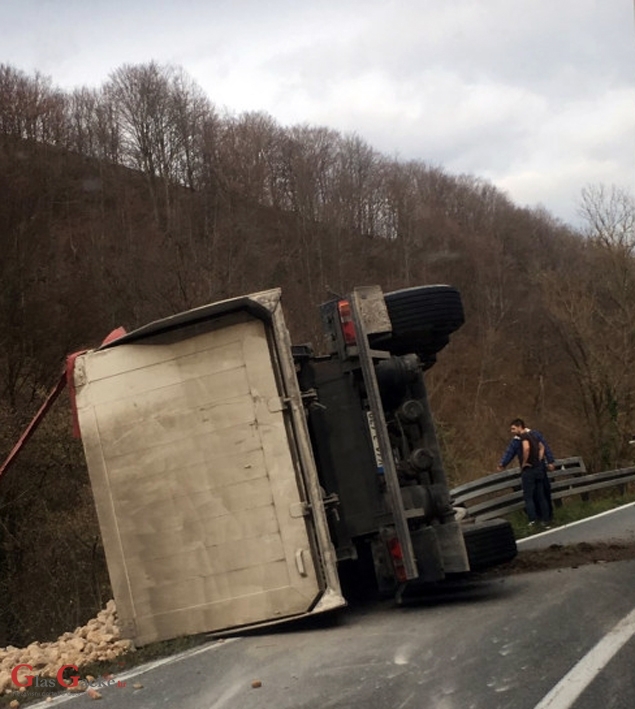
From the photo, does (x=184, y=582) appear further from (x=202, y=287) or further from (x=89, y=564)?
(x=202, y=287)

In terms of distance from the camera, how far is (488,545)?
297 inches

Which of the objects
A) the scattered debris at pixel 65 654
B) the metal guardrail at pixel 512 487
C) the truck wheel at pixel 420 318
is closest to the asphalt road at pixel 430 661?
the scattered debris at pixel 65 654

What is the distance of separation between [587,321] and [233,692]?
24053 millimetres

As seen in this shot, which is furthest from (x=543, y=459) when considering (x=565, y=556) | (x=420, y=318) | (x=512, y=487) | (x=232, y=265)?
(x=232, y=265)

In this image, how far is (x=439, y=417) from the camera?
27891 mm

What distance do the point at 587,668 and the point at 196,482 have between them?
2.84 metres

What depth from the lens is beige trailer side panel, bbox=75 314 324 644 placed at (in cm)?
654

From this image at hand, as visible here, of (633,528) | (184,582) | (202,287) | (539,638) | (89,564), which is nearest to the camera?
(539,638)

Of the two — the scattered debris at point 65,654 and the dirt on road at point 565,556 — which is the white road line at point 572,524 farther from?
the scattered debris at point 65,654

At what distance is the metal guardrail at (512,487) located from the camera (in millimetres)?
13289

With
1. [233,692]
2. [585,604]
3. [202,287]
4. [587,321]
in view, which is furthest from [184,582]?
[587,321]

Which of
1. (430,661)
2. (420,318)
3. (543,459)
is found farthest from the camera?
(543,459)

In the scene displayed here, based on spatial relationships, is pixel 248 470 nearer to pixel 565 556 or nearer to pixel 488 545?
pixel 488 545

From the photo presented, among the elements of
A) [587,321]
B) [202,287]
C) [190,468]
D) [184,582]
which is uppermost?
[202,287]
